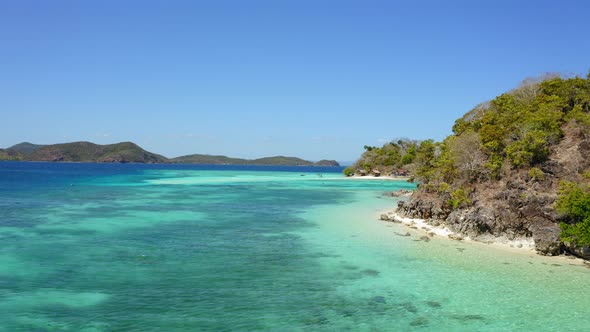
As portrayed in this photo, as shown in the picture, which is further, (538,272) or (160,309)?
(538,272)

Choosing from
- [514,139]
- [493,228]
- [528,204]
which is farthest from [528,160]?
[493,228]

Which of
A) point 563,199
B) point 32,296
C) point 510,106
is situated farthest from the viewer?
point 510,106

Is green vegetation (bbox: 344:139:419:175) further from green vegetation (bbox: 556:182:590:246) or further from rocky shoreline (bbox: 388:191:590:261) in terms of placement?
green vegetation (bbox: 556:182:590:246)

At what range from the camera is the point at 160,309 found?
11.5 meters

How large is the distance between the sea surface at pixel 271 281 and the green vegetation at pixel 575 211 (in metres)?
1.29

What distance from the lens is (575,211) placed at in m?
18.3

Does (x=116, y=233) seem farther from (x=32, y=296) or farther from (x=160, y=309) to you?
(x=160, y=309)

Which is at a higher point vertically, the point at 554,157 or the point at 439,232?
the point at 554,157

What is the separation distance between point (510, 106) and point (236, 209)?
21.8 meters

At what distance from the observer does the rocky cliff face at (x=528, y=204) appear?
1959cm

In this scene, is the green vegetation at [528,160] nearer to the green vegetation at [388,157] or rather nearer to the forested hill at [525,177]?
the forested hill at [525,177]

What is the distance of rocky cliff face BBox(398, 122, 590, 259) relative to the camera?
19.6 metres

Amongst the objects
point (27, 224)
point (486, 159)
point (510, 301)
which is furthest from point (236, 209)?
point (510, 301)

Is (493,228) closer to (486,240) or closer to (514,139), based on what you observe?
(486,240)
